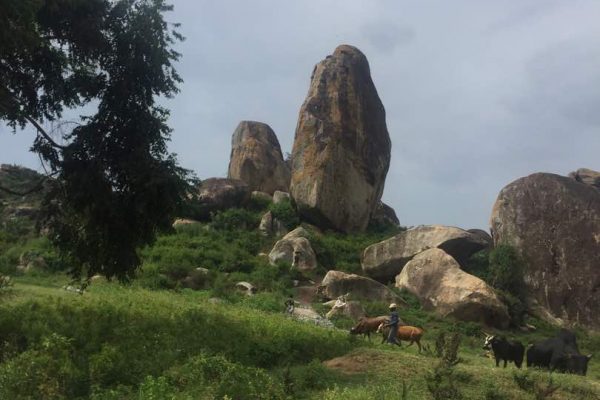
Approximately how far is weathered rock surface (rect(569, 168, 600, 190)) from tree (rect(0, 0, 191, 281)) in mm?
33439

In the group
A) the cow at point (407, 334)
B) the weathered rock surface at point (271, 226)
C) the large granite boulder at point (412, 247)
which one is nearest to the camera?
the cow at point (407, 334)

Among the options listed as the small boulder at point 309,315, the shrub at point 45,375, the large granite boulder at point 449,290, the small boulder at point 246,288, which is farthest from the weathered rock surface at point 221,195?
the shrub at point 45,375

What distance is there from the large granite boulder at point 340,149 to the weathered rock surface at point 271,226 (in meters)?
1.55

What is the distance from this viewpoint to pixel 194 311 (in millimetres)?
17375

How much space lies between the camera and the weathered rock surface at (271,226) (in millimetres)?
39562

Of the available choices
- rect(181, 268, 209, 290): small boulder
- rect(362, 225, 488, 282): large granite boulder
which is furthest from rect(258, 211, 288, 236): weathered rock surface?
rect(181, 268, 209, 290): small boulder

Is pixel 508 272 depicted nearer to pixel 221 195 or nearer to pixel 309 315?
pixel 309 315

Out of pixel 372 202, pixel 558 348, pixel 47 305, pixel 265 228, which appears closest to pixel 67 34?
pixel 47 305

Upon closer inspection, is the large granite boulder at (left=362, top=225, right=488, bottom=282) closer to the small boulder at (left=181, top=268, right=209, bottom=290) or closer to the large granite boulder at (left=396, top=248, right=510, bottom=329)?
the large granite boulder at (left=396, top=248, right=510, bottom=329)

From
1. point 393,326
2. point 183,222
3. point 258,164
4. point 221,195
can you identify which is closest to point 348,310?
point 393,326

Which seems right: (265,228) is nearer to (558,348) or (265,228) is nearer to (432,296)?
(432,296)

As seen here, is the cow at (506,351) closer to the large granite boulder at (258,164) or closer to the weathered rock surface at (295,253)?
the weathered rock surface at (295,253)

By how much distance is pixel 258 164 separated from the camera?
49.6 m

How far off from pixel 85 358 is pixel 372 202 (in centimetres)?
3038
